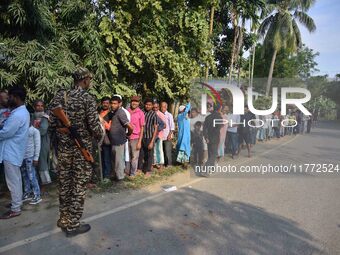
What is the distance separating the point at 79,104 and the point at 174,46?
16.7 ft

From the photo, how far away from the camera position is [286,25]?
902 inches

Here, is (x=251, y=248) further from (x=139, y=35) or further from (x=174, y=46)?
(x=174, y=46)

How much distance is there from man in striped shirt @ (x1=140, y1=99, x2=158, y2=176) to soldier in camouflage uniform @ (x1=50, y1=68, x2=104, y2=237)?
3.05 metres

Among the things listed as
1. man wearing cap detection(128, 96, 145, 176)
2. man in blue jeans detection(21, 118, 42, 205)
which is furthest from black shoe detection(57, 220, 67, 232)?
man wearing cap detection(128, 96, 145, 176)

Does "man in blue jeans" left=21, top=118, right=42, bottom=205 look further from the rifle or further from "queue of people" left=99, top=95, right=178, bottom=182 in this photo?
the rifle

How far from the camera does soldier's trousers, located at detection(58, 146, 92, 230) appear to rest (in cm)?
388

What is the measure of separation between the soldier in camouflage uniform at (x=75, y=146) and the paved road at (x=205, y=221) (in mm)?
251

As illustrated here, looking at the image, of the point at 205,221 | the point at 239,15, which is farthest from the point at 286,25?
the point at 205,221

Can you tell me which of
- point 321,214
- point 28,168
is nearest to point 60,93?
point 28,168

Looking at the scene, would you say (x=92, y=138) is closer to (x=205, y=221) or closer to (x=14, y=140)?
(x=14, y=140)

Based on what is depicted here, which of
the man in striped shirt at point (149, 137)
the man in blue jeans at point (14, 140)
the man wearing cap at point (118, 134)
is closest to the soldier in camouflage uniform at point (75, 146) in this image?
the man in blue jeans at point (14, 140)

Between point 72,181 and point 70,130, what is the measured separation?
0.62 meters

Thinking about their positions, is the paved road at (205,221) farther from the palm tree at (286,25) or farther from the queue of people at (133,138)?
the palm tree at (286,25)

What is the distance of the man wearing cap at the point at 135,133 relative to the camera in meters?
6.66
